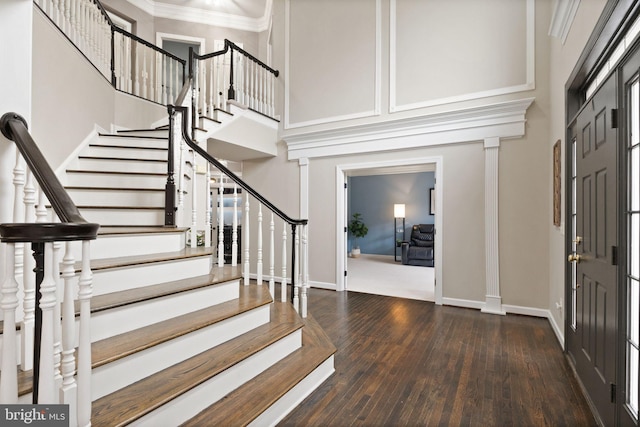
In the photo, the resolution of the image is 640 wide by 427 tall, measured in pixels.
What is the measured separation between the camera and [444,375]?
239 cm

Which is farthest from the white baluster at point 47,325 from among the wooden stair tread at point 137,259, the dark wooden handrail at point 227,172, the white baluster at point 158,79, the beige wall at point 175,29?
the beige wall at point 175,29

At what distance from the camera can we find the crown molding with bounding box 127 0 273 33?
6402 mm

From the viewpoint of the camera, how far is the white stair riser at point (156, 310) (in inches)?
66.3

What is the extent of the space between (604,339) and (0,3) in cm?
347

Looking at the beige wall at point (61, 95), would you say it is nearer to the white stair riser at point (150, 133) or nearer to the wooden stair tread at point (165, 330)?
the white stair riser at point (150, 133)

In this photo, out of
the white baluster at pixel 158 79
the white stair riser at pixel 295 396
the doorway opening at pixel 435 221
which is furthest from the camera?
the white baluster at pixel 158 79

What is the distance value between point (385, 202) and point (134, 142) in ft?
22.8

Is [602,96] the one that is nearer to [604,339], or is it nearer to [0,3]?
[604,339]

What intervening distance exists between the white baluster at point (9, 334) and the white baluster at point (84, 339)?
17cm

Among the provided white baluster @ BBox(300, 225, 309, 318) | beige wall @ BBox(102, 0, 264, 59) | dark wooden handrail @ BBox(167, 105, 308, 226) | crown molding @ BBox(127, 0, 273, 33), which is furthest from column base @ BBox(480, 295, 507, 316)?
beige wall @ BBox(102, 0, 264, 59)

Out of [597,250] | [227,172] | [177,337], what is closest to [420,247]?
[597,250]

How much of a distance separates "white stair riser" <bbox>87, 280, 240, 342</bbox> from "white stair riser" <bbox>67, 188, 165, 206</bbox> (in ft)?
4.41

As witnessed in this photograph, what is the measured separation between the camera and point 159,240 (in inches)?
98.4

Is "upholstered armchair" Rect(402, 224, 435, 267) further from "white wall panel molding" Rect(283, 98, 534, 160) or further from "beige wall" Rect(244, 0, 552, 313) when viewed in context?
"white wall panel molding" Rect(283, 98, 534, 160)
